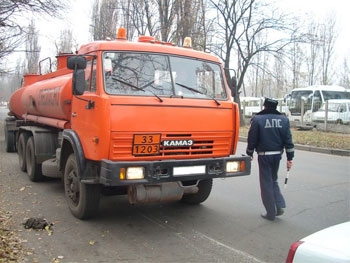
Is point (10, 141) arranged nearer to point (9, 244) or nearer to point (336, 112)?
point (9, 244)

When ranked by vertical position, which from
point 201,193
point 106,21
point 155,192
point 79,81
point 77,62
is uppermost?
point 106,21

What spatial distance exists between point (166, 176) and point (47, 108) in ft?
12.0

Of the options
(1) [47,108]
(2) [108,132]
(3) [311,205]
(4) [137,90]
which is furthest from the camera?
(1) [47,108]

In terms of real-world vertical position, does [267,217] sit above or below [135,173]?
below

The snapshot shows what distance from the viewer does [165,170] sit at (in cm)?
508

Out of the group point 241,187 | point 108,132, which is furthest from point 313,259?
point 241,187

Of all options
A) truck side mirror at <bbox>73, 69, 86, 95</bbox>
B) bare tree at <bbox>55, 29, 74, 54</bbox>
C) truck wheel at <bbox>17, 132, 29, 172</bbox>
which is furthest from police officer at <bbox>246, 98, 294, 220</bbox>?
bare tree at <bbox>55, 29, 74, 54</bbox>

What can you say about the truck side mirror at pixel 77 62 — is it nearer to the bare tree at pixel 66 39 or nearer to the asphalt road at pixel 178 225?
the asphalt road at pixel 178 225

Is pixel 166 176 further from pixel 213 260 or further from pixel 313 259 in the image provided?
pixel 313 259

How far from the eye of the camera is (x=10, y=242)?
4.69m

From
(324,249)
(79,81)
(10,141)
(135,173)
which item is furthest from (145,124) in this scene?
(10,141)

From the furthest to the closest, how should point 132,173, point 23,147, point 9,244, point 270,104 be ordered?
point 23,147 → point 270,104 → point 132,173 → point 9,244

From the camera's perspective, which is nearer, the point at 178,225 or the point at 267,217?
the point at 178,225

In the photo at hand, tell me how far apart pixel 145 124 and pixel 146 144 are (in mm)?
258
